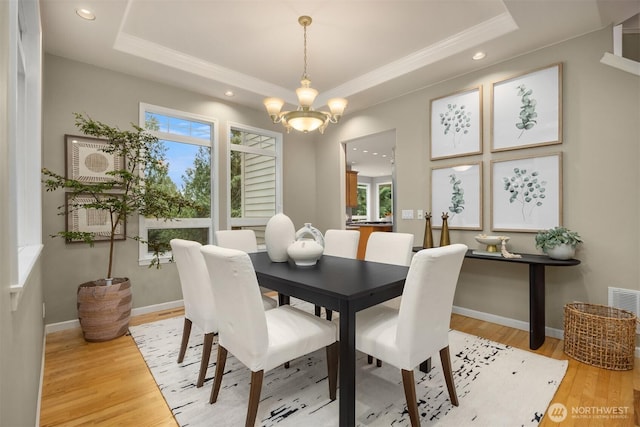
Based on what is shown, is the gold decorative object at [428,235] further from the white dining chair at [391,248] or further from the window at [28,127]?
the window at [28,127]

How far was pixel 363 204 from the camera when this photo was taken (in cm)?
1289

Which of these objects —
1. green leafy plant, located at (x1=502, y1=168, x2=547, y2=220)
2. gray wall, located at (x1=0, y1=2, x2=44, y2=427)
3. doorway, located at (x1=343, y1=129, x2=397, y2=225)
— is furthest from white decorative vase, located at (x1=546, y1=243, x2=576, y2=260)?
doorway, located at (x1=343, y1=129, x2=397, y2=225)

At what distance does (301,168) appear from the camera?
16.7 ft

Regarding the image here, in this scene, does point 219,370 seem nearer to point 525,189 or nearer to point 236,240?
point 236,240

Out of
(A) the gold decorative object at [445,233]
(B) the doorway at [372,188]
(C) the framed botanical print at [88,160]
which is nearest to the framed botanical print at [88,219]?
(C) the framed botanical print at [88,160]

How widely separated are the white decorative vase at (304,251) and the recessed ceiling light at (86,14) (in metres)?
2.42

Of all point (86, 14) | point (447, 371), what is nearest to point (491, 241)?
point (447, 371)

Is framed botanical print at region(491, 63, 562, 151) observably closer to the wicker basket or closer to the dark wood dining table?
the wicker basket

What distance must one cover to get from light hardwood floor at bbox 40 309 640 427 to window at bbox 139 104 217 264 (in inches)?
47.2

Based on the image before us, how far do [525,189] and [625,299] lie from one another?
3.76 ft

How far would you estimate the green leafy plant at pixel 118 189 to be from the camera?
2730mm

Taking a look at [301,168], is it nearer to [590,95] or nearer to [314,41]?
[314,41]

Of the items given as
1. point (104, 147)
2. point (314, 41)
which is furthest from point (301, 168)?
point (104, 147)

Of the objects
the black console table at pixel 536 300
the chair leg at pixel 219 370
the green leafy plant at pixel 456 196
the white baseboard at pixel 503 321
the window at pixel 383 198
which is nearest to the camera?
the chair leg at pixel 219 370
